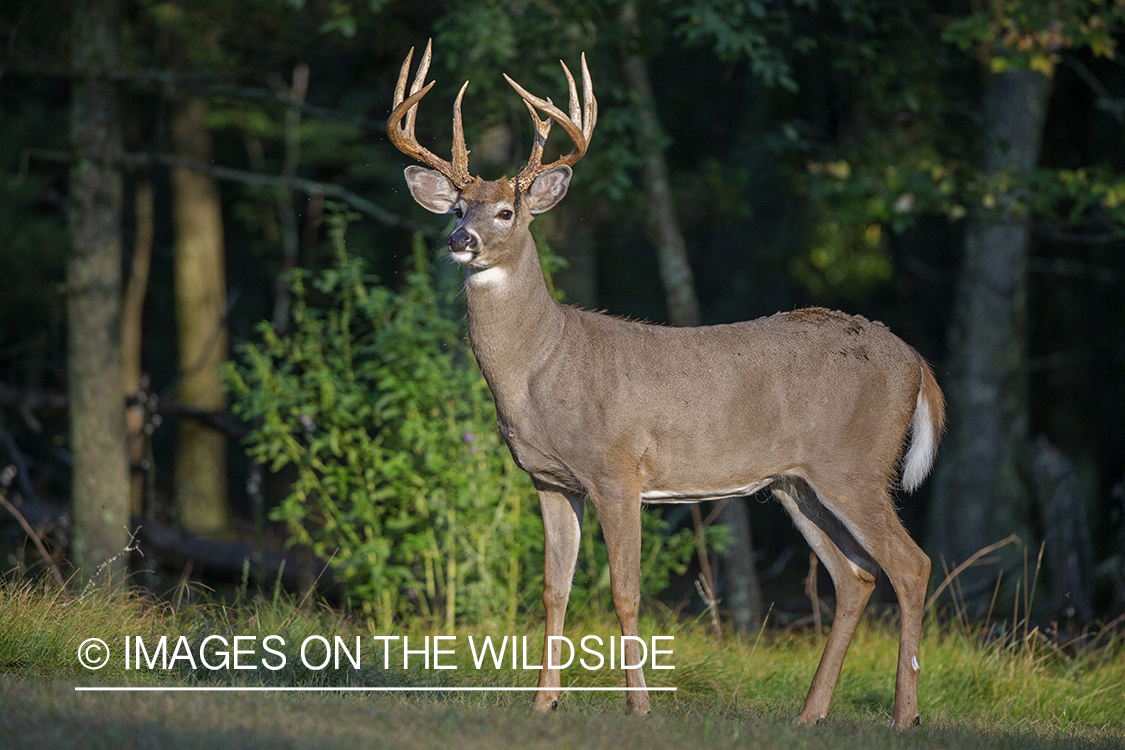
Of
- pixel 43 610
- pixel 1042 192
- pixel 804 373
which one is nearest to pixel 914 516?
pixel 1042 192

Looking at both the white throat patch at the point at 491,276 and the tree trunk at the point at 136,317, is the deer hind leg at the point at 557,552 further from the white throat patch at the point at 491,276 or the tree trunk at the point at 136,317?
the tree trunk at the point at 136,317

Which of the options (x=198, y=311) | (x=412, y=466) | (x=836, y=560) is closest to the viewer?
(x=836, y=560)

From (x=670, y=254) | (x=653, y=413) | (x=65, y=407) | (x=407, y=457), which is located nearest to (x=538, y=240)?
(x=670, y=254)

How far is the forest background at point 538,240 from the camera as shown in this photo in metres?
7.71

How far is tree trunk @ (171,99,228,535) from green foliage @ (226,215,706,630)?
558cm

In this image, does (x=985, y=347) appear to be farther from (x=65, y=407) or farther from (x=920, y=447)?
(x=65, y=407)

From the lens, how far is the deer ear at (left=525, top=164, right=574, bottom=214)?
18.2 feet

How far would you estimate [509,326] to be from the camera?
213 inches

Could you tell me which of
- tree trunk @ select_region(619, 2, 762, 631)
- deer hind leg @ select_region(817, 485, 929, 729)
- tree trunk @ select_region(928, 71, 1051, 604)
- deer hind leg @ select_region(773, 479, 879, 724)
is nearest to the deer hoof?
deer hind leg @ select_region(773, 479, 879, 724)

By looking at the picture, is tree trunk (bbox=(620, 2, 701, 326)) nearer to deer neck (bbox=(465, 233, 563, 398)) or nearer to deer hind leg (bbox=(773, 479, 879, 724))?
deer hind leg (bbox=(773, 479, 879, 724))

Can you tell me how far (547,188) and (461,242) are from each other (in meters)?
0.64

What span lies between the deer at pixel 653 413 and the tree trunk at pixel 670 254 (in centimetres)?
291

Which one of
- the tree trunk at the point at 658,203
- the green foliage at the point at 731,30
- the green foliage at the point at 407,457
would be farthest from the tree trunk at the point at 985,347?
the green foliage at the point at 407,457

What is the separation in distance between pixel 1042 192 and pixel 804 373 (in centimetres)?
397
